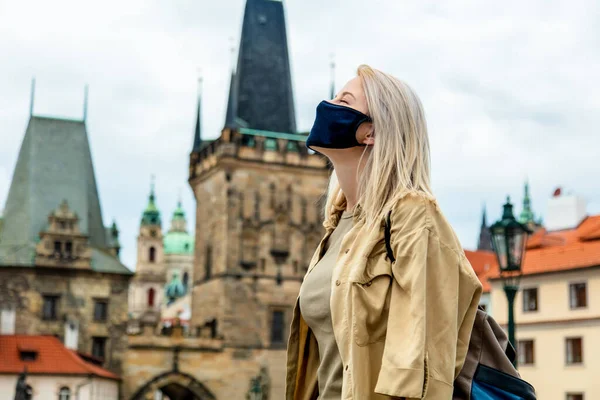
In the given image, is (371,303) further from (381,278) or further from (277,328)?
(277,328)

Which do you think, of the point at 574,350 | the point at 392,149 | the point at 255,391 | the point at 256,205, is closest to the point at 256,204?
the point at 256,205

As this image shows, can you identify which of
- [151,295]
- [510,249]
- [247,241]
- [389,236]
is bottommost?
[389,236]

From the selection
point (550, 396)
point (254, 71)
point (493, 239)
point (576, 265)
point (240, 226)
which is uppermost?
point (254, 71)

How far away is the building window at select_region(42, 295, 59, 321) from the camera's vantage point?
40.1 metres

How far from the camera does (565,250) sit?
28906mm

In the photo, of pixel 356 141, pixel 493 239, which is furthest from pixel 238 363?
pixel 356 141

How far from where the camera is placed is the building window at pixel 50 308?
40062mm

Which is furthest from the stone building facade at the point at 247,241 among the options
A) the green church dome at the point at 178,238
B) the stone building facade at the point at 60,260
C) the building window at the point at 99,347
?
the green church dome at the point at 178,238

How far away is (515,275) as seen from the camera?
31.3ft

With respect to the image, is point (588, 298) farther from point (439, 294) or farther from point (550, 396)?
point (439, 294)

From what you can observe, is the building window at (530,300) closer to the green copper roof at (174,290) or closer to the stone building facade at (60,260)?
the stone building facade at (60,260)

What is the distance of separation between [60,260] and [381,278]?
4029cm

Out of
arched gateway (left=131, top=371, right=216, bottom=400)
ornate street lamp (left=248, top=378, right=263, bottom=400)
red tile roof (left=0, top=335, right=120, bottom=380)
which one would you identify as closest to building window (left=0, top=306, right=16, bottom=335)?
red tile roof (left=0, top=335, right=120, bottom=380)

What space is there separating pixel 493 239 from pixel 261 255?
35.1 meters
